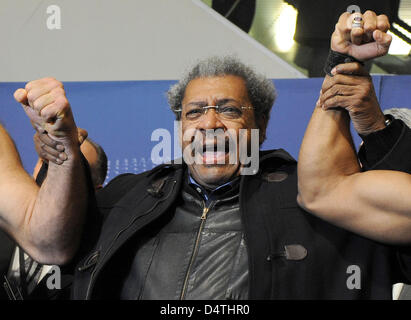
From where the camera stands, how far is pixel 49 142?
4.79 feet

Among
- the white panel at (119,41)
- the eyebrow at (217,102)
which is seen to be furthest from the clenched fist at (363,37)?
the white panel at (119,41)

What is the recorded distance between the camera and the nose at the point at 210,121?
165 cm

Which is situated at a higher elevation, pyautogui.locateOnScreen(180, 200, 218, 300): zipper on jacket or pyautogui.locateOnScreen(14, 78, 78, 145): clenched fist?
pyautogui.locateOnScreen(14, 78, 78, 145): clenched fist

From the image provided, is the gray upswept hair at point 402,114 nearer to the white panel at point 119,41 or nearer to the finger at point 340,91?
the finger at point 340,91

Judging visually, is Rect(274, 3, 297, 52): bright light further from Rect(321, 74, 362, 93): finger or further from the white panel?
Rect(321, 74, 362, 93): finger

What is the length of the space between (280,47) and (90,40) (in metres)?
0.81

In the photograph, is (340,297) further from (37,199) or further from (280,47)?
(280,47)

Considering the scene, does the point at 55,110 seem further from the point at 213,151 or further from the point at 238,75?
the point at 238,75

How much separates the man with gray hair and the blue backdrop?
448 mm

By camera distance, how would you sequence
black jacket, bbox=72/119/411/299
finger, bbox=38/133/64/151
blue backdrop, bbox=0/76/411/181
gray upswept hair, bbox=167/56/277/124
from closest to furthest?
black jacket, bbox=72/119/411/299 → finger, bbox=38/133/64/151 → gray upswept hair, bbox=167/56/277/124 → blue backdrop, bbox=0/76/411/181

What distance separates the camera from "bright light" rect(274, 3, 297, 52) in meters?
2.50

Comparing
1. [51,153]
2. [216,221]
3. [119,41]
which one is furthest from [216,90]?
[119,41]

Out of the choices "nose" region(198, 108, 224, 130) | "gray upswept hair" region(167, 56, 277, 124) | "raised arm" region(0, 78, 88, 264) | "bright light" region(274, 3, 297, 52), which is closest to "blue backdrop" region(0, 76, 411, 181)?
"bright light" region(274, 3, 297, 52)

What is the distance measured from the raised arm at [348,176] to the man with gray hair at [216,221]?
3 centimetres
